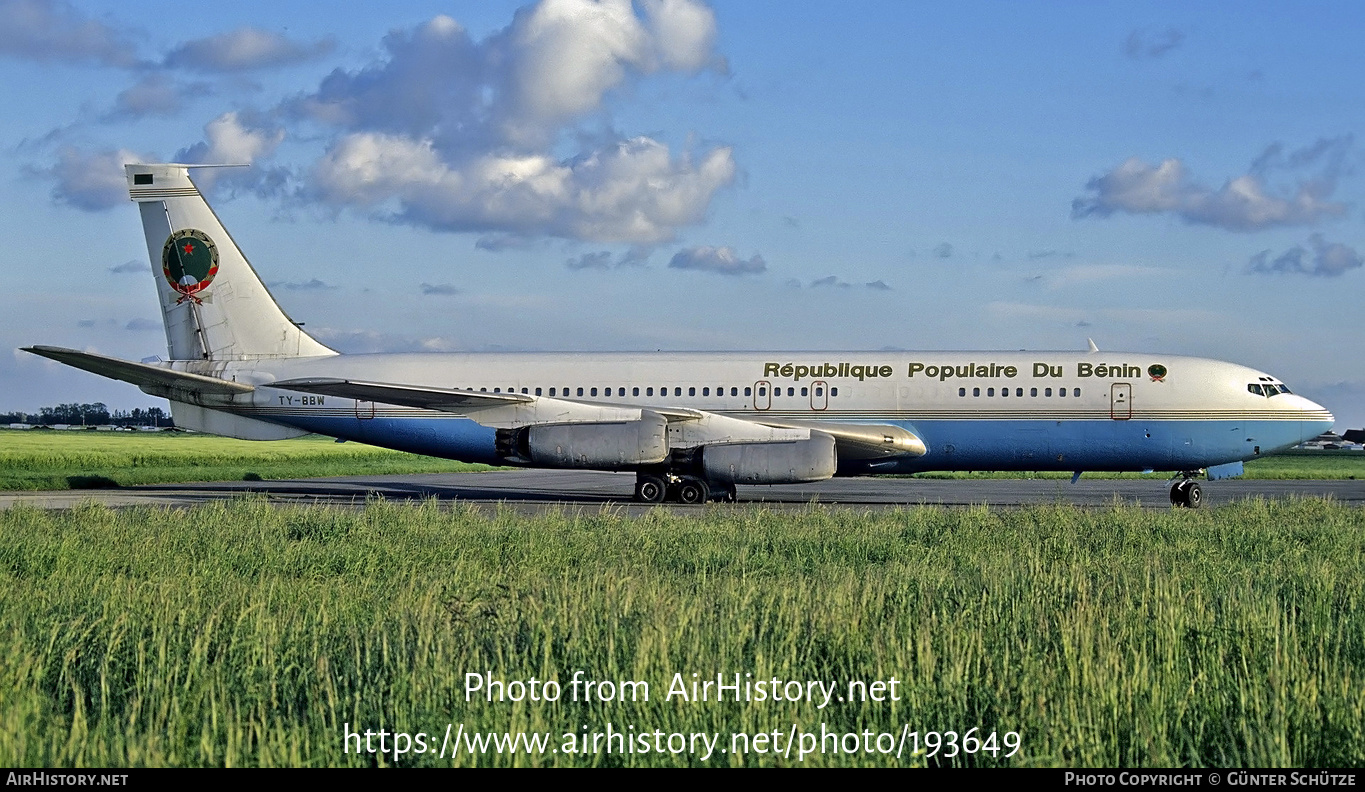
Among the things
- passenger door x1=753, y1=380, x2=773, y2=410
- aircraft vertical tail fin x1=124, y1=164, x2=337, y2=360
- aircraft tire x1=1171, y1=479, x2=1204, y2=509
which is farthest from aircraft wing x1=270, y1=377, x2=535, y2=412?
aircraft tire x1=1171, y1=479, x2=1204, y2=509

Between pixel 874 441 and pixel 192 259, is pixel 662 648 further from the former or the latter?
pixel 192 259

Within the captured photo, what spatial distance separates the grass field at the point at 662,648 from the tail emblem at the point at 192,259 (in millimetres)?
17026

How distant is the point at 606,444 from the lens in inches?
983

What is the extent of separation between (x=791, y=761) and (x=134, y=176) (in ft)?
90.1

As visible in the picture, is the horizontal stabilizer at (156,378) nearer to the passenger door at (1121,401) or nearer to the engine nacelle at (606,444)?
the engine nacelle at (606,444)

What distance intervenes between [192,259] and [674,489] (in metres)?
12.5

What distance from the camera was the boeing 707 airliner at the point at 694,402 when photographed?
82.3 feet

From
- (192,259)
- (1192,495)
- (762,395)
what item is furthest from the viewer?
(192,259)

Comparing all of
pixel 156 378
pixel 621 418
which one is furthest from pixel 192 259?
pixel 621 418

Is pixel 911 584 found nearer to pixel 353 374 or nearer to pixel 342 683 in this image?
pixel 342 683

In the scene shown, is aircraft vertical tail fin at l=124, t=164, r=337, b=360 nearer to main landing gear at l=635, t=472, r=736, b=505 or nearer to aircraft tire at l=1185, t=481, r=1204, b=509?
main landing gear at l=635, t=472, r=736, b=505

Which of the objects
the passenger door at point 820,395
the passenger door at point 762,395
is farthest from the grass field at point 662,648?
the passenger door at point 762,395

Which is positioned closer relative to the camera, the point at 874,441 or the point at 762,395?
the point at 874,441

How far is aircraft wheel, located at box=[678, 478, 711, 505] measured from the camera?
2581 cm
